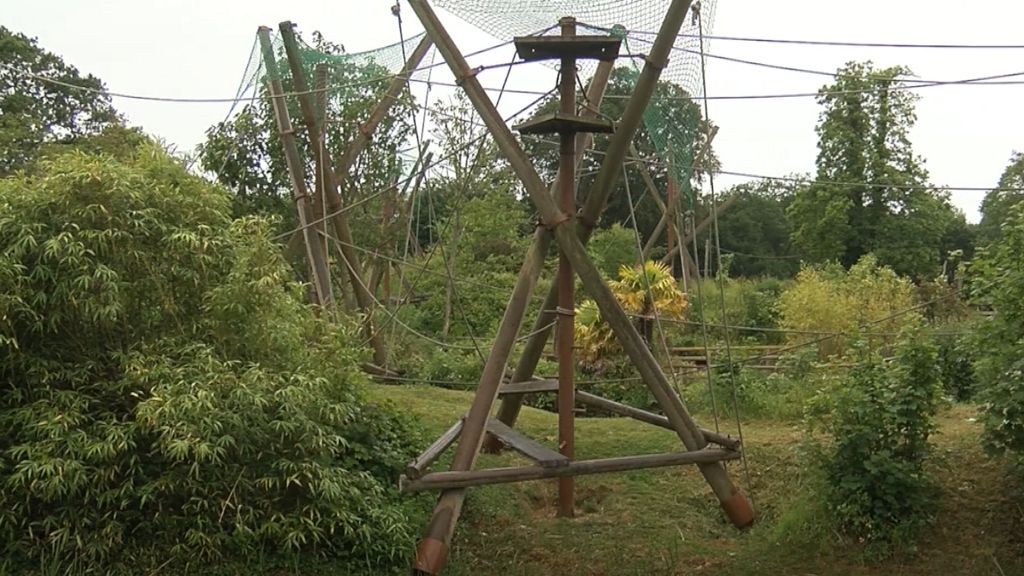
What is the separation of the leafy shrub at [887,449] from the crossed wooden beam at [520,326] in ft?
1.90

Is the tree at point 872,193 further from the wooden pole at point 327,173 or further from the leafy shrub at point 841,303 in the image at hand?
the wooden pole at point 327,173

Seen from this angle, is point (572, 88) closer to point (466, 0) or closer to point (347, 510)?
point (466, 0)

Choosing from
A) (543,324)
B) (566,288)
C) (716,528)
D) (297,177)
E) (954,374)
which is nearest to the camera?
(566,288)

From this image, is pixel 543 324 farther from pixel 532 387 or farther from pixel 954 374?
pixel 954 374

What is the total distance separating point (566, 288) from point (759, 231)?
30.7m

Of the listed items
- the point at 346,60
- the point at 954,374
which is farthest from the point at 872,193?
the point at 346,60

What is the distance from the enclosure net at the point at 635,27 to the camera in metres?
5.02

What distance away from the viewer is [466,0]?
5082 mm

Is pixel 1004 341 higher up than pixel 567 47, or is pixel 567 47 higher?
pixel 567 47

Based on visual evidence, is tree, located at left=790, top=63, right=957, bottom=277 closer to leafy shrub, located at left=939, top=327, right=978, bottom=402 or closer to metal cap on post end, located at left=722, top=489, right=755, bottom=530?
leafy shrub, located at left=939, top=327, right=978, bottom=402

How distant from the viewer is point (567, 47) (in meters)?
4.68

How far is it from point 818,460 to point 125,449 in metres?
3.69

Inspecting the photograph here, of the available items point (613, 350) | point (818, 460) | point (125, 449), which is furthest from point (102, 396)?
point (613, 350)

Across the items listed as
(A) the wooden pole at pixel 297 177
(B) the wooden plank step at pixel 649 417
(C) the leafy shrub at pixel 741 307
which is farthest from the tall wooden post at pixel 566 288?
(C) the leafy shrub at pixel 741 307
